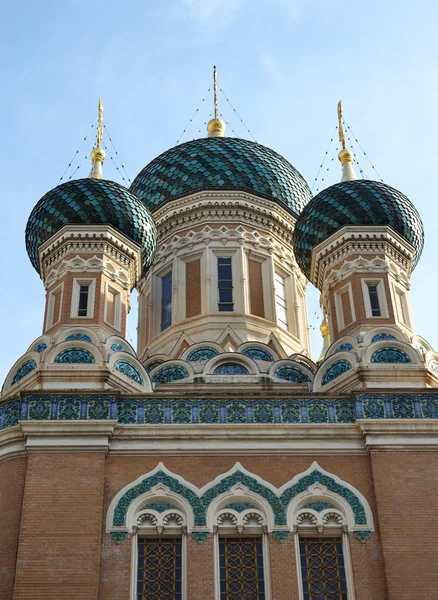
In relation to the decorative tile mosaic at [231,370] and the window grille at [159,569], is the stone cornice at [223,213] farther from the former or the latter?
the window grille at [159,569]

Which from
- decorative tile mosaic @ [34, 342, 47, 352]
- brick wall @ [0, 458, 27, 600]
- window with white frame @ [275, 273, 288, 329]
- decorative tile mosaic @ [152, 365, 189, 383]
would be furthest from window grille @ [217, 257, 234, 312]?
brick wall @ [0, 458, 27, 600]

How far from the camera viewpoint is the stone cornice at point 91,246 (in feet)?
39.7

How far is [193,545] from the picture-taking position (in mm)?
9250

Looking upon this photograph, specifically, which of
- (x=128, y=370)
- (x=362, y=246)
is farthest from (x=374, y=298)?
(x=128, y=370)

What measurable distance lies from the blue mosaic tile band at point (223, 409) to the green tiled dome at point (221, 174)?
5996 mm

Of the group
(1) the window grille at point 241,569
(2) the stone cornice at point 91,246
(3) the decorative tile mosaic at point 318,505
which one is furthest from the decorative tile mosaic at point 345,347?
(2) the stone cornice at point 91,246

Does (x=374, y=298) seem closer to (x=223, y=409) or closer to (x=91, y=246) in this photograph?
(x=223, y=409)

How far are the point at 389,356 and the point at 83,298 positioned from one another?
375 cm

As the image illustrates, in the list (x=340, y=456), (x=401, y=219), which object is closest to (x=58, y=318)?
(x=340, y=456)

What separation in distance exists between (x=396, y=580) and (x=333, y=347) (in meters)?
3.25

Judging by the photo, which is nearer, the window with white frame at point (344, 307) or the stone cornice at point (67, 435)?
the stone cornice at point (67, 435)

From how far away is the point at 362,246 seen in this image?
1232cm

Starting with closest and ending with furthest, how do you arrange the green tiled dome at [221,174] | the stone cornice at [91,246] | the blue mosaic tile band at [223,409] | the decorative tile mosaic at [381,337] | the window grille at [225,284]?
the blue mosaic tile band at [223,409] < the decorative tile mosaic at [381,337] < the stone cornice at [91,246] < the window grille at [225,284] < the green tiled dome at [221,174]

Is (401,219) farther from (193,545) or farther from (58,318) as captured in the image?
(193,545)
